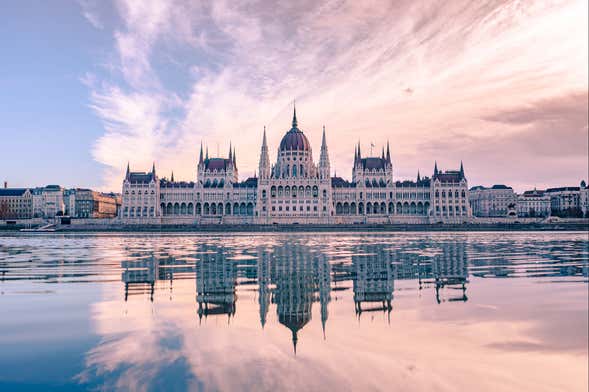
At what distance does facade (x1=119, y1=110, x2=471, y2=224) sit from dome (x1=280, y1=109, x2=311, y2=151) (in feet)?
1.09

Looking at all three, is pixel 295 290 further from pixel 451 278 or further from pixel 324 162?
pixel 324 162

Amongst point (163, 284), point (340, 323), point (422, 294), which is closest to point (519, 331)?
point (340, 323)

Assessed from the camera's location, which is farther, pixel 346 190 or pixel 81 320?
pixel 346 190

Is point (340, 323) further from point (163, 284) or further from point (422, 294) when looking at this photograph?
point (163, 284)

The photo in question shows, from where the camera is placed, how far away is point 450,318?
11.8 m

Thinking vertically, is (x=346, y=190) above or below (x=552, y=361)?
above

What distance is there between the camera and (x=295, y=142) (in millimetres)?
176000

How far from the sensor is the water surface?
25.1 ft

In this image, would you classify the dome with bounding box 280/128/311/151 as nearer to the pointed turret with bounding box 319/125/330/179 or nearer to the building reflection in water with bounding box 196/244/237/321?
the pointed turret with bounding box 319/125/330/179

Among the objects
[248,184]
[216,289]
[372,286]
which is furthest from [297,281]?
[248,184]

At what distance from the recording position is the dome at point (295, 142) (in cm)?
17512

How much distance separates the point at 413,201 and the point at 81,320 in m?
162

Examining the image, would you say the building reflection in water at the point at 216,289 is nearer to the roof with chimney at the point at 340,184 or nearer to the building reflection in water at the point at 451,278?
the building reflection in water at the point at 451,278

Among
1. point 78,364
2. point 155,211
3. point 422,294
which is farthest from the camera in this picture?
point 155,211
